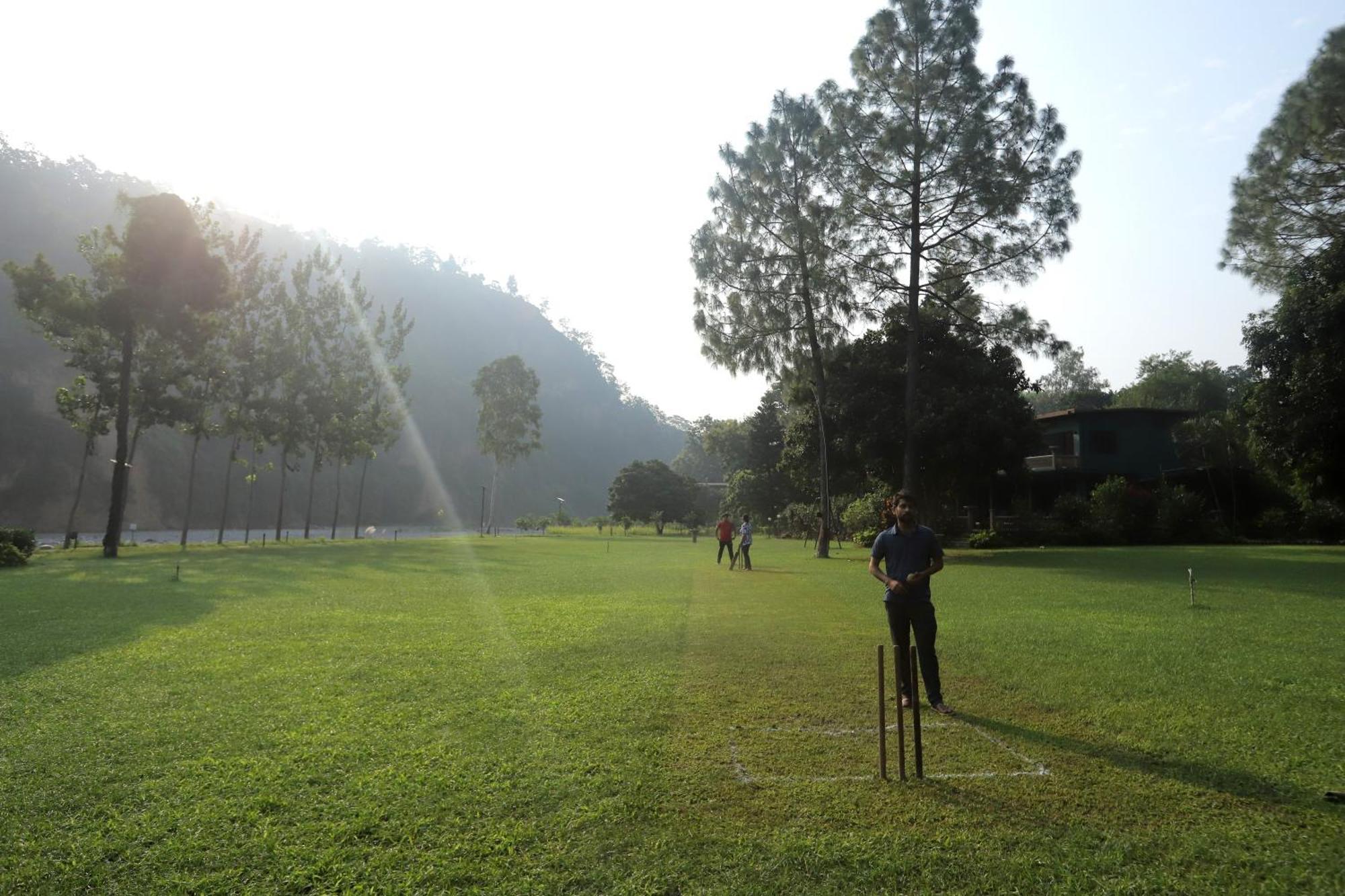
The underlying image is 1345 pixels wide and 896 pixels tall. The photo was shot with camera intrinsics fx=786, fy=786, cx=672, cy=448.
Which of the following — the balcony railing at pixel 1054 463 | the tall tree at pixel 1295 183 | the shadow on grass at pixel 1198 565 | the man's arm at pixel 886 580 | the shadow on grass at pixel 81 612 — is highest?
the tall tree at pixel 1295 183

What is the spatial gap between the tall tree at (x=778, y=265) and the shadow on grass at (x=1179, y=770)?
79.1ft

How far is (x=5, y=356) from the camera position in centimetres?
7862


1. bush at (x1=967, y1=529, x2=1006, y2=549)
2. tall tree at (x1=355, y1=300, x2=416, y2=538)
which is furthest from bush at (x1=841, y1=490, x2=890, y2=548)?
tall tree at (x1=355, y1=300, x2=416, y2=538)

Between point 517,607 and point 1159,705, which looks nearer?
point 1159,705

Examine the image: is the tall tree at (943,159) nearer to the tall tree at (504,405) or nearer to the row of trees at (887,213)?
the row of trees at (887,213)

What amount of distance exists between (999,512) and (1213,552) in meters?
13.9

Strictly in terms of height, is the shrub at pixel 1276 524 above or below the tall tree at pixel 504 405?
below

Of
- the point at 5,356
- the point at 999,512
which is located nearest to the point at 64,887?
the point at 999,512

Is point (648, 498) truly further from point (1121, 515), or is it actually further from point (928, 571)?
point (928, 571)

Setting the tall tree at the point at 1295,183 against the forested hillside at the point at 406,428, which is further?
the forested hillside at the point at 406,428

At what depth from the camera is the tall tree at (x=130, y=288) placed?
27344mm

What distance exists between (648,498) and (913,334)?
167 ft

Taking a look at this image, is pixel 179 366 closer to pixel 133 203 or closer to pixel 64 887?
pixel 133 203

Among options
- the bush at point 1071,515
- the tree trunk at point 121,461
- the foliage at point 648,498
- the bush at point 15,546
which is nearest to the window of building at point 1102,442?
the bush at point 1071,515
